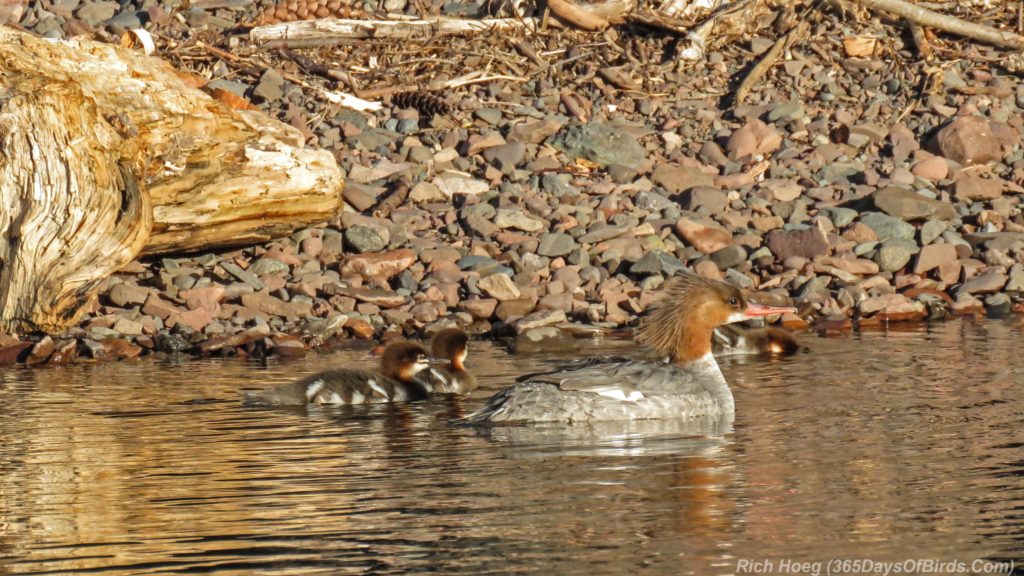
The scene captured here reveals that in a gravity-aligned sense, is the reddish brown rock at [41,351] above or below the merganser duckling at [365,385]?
above

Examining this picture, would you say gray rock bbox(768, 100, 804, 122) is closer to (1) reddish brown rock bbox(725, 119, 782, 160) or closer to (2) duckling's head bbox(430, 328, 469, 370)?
(1) reddish brown rock bbox(725, 119, 782, 160)

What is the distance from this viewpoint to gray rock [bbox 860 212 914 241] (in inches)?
651

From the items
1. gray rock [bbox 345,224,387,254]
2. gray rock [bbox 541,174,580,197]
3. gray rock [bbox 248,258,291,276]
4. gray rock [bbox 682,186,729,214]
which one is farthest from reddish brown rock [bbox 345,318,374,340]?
gray rock [bbox 682,186,729,214]

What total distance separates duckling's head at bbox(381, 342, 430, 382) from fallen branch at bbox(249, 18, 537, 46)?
10.0 m

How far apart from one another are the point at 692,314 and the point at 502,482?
3159 millimetres

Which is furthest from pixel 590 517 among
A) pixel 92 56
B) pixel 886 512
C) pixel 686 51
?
pixel 686 51

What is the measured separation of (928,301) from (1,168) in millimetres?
8607

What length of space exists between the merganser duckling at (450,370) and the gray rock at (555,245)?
3.98m

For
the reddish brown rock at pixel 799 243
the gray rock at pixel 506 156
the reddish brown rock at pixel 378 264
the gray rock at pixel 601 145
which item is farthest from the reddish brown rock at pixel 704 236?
the reddish brown rock at pixel 378 264

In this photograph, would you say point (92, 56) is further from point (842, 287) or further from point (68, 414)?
point (842, 287)

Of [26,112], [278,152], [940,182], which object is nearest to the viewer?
[26,112]

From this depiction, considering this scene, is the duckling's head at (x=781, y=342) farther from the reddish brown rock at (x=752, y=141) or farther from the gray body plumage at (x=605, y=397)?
the reddish brown rock at (x=752, y=141)

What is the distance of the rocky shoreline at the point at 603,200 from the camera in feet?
48.5

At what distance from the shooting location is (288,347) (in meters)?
13.8
